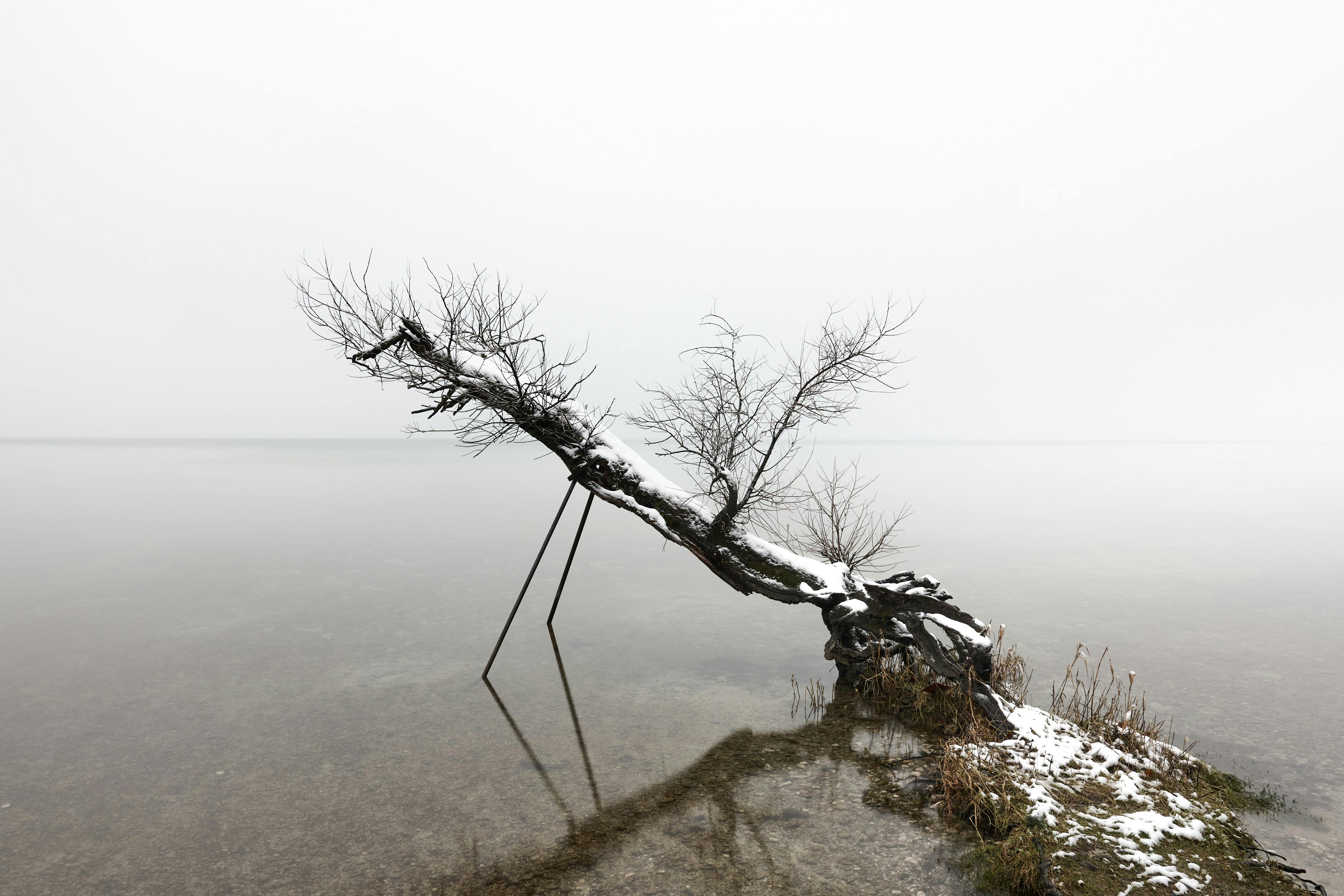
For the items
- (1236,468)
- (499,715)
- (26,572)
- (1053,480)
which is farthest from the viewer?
(1236,468)

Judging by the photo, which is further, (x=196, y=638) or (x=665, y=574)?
(x=665, y=574)

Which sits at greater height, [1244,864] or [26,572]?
[1244,864]

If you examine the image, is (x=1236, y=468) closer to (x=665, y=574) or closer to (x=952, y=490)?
(x=952, y=490)

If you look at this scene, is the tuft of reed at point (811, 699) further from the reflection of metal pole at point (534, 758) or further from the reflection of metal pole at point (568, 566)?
the reflection of metal pole at point (534, 758)

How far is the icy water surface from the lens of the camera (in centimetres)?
569

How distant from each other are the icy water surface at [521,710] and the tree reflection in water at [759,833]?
0.03 meters

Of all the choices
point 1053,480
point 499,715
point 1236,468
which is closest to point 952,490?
point 1053,480

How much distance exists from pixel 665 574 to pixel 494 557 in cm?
555

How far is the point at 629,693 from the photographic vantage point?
380 inches

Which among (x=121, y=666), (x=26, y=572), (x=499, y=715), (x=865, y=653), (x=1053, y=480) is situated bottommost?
(x=26, y=572)

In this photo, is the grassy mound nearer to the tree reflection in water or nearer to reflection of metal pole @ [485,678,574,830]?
the tree reflection in water

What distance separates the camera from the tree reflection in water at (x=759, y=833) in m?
5.28

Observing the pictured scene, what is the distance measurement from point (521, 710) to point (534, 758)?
1511 mm

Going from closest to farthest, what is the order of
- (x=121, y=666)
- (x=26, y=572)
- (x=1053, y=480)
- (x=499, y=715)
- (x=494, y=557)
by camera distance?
(x=499, y=715)
(x=121, y=666)
(x=26, y=572)
(x=494, y=557)
(x=1053, y=480)
